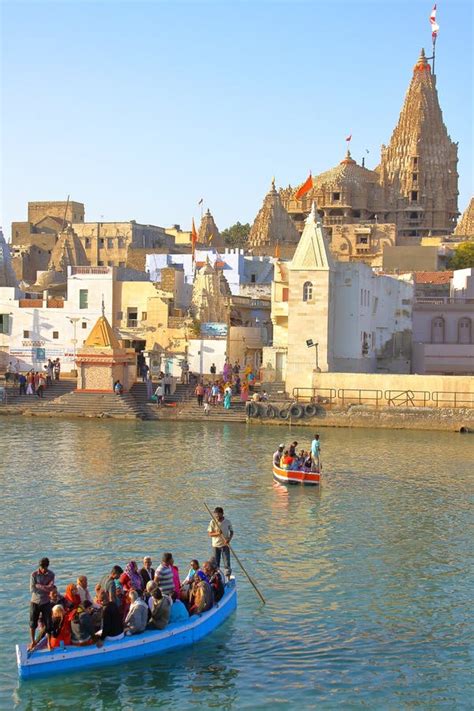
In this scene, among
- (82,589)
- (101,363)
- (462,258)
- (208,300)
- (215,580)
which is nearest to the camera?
(82,589)

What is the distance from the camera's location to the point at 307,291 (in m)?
45.6

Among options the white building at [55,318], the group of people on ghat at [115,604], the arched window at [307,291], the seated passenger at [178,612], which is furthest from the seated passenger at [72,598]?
the white building at [55,318]

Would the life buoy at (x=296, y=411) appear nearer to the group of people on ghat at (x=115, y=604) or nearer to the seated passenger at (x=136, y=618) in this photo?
the group of people on ghat at (x=115, y=604)

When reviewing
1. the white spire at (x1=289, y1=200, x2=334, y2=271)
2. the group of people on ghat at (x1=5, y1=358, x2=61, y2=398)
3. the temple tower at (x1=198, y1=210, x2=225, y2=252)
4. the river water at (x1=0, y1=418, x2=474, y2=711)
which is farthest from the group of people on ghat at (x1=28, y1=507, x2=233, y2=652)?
the temple tower at (x1=198, y1=210, x2=225, y2=252)

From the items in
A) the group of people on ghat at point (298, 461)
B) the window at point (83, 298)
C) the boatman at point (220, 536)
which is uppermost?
the window at point (83, 298)

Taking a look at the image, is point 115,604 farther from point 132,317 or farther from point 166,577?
point 132,317

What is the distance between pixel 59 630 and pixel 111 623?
711 mm

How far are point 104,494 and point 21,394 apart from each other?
65.7 feet

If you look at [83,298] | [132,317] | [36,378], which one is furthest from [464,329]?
[36,378]

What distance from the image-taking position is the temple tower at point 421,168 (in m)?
101

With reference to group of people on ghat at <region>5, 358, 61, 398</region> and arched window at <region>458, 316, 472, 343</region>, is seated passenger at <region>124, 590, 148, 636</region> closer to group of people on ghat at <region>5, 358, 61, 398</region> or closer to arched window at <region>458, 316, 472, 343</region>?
group of people on ghat at <region>5, 358, 61, 398</region>

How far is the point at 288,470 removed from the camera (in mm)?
27547

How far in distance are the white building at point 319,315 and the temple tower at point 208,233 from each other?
43887 mm

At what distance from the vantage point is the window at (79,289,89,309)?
171ft
